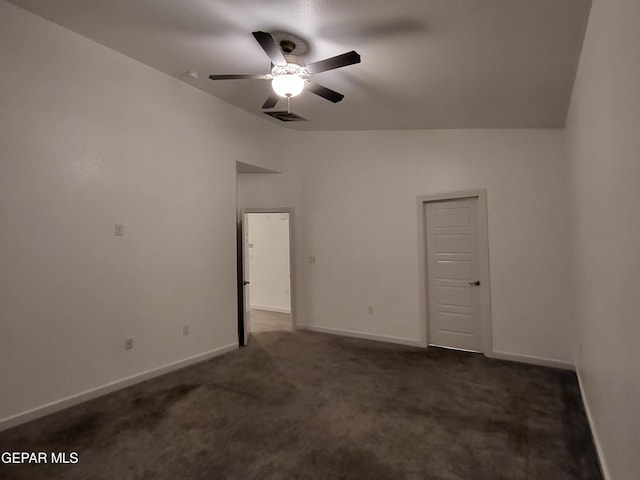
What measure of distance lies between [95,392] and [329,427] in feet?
7.53

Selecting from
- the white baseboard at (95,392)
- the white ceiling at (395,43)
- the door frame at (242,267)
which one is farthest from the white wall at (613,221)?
the door frame at (242,267)

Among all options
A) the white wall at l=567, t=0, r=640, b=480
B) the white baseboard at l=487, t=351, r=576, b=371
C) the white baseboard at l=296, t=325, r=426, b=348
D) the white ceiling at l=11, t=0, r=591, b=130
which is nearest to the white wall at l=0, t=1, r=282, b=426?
the white ceiling at l=11, t=0, r=591, b=130

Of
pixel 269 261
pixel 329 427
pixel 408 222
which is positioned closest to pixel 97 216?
pixel 329 427

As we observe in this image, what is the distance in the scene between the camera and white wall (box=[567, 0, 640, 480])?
4.48 feet

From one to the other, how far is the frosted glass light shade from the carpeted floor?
109 inches

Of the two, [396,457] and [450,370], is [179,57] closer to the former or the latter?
[396,457]

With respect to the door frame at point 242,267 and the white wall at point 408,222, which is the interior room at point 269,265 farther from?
the white wall at point 408,222

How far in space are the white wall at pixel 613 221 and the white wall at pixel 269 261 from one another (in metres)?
5.75

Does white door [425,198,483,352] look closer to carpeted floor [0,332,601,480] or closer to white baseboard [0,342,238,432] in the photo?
carpeted floor [0,332,601,480]

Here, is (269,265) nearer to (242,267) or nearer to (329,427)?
(242,267)

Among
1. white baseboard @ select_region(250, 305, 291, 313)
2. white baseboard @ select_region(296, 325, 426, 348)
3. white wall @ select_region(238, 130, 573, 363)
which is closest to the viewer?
white wall @ select_region(238, 130, 573, 363)

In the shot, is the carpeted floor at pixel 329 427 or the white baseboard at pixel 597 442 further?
the carpeted floor at pixel 329 427

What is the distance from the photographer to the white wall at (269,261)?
7.78 meters

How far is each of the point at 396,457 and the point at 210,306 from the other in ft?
10.1
